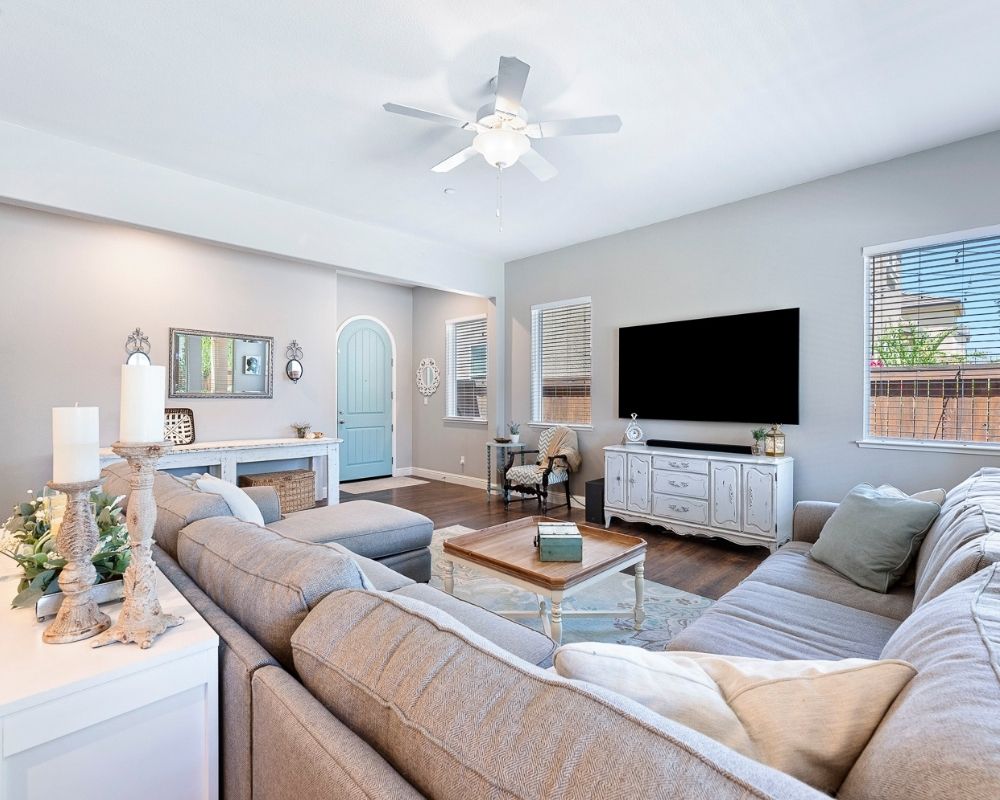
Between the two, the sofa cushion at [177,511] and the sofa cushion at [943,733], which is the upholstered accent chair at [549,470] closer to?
the sofa cushion at [177,511]

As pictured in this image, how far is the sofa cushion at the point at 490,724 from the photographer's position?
496mm

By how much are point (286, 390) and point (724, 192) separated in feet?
15.2

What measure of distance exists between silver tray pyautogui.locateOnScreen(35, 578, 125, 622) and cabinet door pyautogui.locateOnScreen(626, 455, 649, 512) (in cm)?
398

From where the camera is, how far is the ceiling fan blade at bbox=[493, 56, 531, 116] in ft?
7.53

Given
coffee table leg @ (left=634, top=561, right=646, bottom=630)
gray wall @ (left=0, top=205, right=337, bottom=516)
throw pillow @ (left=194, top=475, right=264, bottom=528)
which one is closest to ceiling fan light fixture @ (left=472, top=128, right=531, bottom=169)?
throw pillow @ (left=194, top=475, right=264, bottom=528)

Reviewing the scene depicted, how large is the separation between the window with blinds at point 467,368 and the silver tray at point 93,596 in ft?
18.6

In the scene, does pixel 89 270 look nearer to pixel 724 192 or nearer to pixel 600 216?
pixel 600 216

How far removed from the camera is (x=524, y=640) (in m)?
1.50

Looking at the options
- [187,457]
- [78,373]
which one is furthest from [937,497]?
[78,373]

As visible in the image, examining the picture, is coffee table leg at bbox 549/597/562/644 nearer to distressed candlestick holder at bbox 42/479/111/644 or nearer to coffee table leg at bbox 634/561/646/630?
coffee table leg at bbox 634/561/646/630

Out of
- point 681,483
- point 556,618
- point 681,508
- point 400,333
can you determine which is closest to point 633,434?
point 681,483

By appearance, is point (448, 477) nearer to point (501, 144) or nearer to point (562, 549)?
point (562, 549)

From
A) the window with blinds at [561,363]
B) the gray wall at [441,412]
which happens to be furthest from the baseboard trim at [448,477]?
the window with blinds at [561,363]

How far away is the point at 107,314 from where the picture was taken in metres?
4.34
